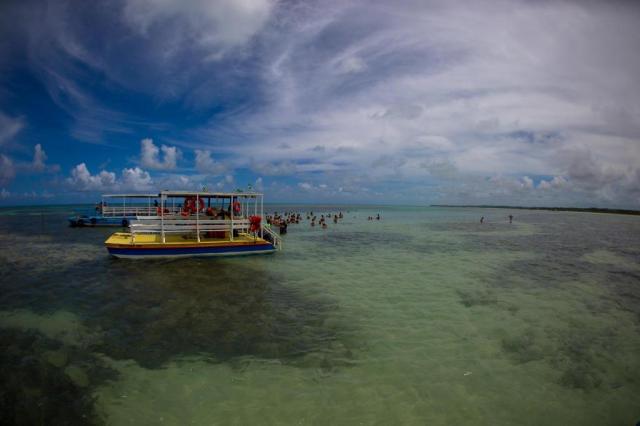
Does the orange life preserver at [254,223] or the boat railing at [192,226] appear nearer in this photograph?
the boat railing at [192,226]

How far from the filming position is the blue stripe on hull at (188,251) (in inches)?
782

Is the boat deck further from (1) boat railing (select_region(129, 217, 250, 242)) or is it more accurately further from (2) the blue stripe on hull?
(1) boat railing (select_region(129, 217, 250, 242))

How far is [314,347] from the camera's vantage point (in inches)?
357

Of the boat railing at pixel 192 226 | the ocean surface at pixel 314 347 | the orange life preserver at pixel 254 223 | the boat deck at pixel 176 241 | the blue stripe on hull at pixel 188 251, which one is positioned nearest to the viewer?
the ocean surface at pixel 314 347

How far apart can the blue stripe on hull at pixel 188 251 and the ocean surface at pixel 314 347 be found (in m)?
1.91

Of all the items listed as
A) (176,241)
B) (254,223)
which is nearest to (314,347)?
(254,223)

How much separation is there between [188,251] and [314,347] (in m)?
14.2

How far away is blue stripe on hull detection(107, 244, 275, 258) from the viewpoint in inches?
782

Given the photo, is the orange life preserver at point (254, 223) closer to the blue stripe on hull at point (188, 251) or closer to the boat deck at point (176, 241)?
the boat deck at point (176, 241)

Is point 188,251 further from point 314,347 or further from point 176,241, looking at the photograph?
point 314,347

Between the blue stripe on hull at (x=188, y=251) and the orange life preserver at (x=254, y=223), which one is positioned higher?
the orange life preserver at (x=254, y=223)

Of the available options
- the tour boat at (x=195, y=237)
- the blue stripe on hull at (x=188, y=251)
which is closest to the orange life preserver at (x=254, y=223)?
the tour boat at (x=195, y=237)

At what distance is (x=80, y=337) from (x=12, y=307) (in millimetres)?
5274

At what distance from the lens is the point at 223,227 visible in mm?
22422
